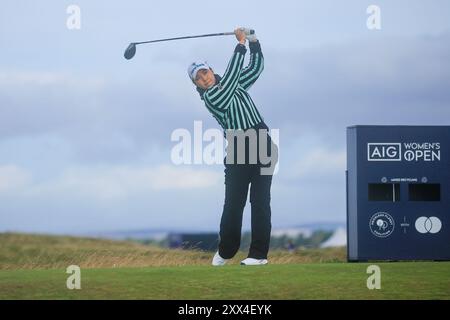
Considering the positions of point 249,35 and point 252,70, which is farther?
point 252,70

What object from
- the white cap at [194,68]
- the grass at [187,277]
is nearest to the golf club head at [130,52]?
the white cap at [194,68]

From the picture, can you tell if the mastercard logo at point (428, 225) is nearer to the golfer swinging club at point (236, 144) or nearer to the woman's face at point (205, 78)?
→ the golfer swinging club at point (236, 144)

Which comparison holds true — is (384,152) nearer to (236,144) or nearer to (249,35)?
(236,144)

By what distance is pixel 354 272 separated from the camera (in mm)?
12133

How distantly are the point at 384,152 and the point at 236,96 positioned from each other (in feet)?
12.0

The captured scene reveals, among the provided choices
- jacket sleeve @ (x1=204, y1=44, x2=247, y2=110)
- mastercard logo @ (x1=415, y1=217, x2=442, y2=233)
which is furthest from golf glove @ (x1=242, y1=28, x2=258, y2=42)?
mastercard logo @ (x1=415, y1=217, x2=442, y2=233)

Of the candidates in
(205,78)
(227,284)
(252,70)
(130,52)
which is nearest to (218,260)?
(227,284)

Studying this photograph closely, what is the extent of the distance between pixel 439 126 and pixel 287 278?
5155 mm

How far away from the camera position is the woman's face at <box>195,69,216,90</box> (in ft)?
41.3

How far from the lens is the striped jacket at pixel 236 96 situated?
494 inches

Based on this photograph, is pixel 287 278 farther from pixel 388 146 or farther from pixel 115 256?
pixel 388 146

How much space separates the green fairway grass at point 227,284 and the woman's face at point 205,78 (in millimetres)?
2845

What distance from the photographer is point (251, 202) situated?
12.7 metres
